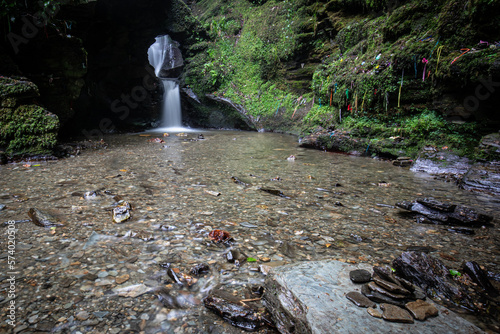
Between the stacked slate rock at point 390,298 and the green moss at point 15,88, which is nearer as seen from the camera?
the stacked slate rock at point 390,298

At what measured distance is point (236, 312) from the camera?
1453 mm

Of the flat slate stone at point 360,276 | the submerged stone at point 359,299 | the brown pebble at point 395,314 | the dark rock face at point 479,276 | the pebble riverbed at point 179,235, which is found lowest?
the pebble riverbed at point 179,235

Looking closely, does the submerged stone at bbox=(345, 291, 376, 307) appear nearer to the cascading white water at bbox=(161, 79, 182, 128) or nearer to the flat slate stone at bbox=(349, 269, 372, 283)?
the flat slate stone at bbox=(349, 269, 372, 283)

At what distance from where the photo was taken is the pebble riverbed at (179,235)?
147 cm

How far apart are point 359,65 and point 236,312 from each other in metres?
8.89

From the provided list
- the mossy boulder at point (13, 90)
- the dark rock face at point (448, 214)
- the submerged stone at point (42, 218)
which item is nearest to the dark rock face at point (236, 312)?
the submerged stone at point (42, 218)

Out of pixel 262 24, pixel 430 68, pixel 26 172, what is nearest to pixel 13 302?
pixel 26 172

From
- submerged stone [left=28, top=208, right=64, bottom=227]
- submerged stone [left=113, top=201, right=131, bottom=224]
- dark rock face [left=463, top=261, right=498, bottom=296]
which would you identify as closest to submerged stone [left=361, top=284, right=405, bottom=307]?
dark rock face [left=463, top=261, right=498, bottom=296]

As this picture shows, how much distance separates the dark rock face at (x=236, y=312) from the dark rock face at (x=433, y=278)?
43.4 inches

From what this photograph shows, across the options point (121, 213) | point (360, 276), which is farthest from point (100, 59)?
point (360, 276)

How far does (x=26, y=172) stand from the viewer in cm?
448

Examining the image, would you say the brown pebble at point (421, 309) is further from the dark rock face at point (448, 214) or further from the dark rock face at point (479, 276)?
the dark rock face at point (448, 214)

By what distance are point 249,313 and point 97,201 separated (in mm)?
2645

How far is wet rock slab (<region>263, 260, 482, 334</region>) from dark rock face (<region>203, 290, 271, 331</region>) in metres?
0.09
